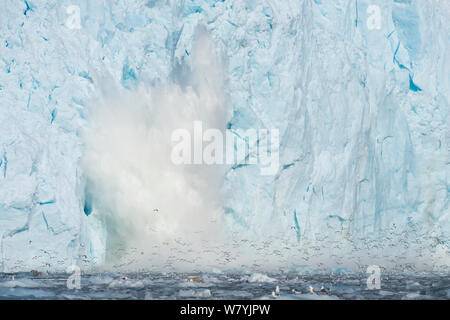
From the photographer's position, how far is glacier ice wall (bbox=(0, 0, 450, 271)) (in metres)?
12.7

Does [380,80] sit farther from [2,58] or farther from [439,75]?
[2,58]

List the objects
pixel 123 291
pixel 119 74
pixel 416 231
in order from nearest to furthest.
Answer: pixel 123 291, pixel 119 74, pixel 416 231

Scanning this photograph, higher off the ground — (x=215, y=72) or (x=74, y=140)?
(x=215, y=72)

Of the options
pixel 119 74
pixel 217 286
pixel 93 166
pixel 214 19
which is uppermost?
pixel 214 19

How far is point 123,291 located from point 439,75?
10347 millimetres

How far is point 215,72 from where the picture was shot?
45.9 feet

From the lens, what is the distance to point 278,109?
13961 mm

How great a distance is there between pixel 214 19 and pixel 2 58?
4401 millimetres

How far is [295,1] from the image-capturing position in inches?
567

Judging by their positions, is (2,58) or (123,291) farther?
(2,58)

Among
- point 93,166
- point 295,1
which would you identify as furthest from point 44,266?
point 295,1

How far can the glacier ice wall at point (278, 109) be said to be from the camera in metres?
12.7
